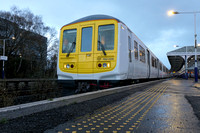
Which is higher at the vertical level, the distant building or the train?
the distant building

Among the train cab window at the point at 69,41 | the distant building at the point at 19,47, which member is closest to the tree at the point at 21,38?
the distant building at the point at 19,47

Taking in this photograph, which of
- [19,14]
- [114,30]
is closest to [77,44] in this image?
[114,30]

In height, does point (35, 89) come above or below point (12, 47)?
below

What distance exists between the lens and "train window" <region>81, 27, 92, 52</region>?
20.6 ft

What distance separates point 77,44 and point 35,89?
2.84 m

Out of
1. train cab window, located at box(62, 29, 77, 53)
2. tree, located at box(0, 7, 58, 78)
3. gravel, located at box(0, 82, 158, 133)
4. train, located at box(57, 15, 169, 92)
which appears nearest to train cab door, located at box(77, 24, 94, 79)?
train, located at box(57, 15, 169, 92)

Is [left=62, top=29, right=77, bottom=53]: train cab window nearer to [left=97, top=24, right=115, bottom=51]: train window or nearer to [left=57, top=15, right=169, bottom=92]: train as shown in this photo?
[left=57, top=15, right=169, bottom=92]: train

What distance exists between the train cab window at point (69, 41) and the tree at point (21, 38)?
19.4 meters

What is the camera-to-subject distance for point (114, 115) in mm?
2922

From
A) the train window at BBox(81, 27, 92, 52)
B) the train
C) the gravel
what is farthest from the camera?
the train window at BBox(81, 27, 92, 52)

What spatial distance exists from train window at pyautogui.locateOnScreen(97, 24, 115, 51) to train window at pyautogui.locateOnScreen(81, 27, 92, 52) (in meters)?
0.40

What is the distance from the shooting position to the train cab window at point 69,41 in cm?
650

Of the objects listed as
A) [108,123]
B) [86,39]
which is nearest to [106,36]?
[86,39]

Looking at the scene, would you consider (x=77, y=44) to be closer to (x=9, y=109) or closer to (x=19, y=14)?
(x=9, y=109)
